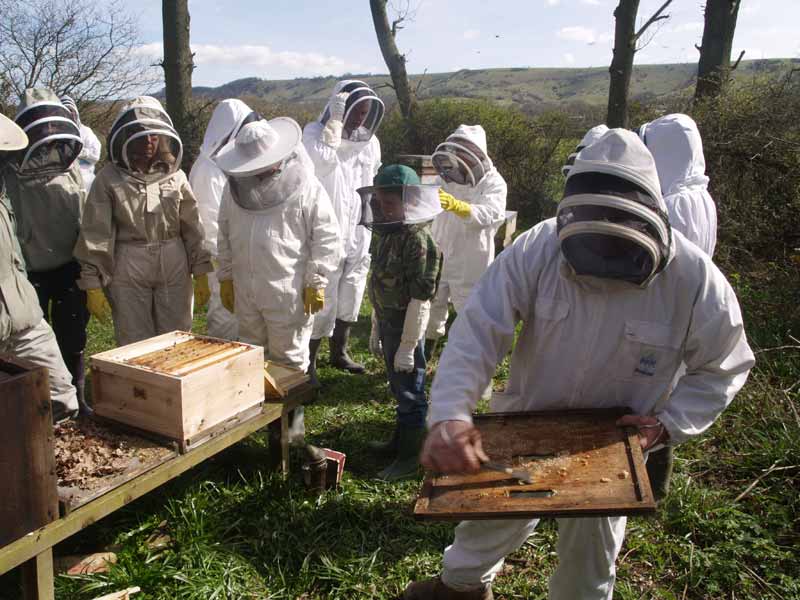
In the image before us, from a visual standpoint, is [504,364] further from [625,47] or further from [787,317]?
[625,47]

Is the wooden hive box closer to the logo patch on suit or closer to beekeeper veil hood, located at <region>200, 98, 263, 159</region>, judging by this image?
the logo patch on suit

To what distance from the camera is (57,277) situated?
4.13 meters

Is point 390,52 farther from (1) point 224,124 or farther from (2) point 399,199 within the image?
(2) point 399,199

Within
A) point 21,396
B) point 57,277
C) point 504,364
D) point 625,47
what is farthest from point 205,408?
point 625,47

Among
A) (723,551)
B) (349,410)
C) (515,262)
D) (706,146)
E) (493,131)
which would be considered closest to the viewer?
(515,262)

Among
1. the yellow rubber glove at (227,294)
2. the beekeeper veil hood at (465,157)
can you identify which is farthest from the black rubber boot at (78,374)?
the beekeeper veil hood at (465,157)

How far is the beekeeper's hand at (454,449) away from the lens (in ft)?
6.40

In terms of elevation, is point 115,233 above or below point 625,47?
below

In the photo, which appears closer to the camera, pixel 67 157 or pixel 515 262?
pixel 515 262

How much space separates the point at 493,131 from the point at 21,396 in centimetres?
1201

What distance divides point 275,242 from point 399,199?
843mm

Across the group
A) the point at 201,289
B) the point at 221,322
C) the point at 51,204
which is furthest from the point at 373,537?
the point at 51,204

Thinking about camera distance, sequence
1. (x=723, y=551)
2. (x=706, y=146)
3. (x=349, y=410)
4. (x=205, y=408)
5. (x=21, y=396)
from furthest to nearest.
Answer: (x=706, y=146) → (x=349, y=410) → (x=723, y=551) → (x=205, y=408) → (x=21, y=396)

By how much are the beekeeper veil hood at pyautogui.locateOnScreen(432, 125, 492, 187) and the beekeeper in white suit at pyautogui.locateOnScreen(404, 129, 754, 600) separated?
306 cm
